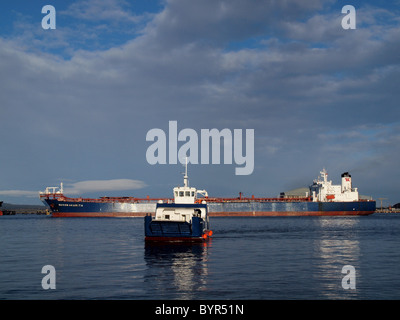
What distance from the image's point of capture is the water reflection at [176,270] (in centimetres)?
2193

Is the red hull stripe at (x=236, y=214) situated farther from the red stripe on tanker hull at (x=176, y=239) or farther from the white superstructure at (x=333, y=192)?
the red stripe on tanker hull at (x=176, y=239)

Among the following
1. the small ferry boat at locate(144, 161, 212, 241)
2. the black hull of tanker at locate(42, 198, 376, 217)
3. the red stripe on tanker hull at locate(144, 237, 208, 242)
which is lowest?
the black hull of tanker at locate(42, 198, 376, 217)

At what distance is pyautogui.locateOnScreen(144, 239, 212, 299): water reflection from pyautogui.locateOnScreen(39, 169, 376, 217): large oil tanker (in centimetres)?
9084

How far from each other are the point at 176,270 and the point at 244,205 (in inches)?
4272

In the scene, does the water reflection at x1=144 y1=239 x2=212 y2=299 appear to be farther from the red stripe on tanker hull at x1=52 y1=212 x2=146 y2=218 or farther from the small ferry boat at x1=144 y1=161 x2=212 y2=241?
the red stripe on tanker hull at x1=52 y1=212 x2=146 y2=218

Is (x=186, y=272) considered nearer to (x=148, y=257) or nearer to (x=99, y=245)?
(x=148, y=257)

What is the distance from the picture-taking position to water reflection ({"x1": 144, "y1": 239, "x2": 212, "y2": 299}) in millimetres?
21931

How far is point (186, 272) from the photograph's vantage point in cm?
2780

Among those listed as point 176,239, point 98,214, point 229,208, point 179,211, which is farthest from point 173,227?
point 98,214

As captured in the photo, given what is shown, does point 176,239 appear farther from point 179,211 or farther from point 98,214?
point 98,214

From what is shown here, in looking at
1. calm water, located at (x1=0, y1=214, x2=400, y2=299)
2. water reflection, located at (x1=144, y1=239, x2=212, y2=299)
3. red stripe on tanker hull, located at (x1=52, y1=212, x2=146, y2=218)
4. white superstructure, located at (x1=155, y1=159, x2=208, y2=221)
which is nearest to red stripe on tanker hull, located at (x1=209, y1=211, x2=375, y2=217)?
red stripe on tanker hull, located at (x1=52, y1=212, x2=146, y2=218)

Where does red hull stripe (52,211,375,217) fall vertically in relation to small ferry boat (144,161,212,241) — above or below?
below

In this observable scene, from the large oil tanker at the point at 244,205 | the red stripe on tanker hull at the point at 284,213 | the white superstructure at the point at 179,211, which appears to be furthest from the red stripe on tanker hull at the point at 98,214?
the white superstructure at the point at 179,211
